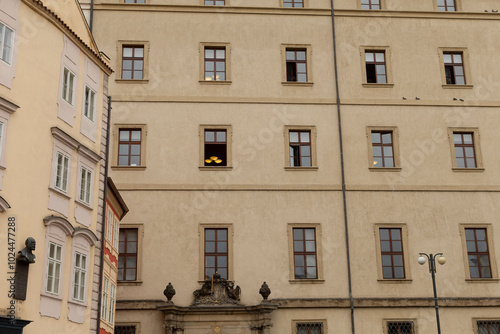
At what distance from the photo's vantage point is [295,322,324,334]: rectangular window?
26109mm

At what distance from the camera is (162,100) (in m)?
28.4

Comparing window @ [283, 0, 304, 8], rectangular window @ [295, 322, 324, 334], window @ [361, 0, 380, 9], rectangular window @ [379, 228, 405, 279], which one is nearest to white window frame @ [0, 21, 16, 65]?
rectangular window @ [295, 322, 324, 334]

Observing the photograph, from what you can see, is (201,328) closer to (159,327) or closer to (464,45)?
(159,327)

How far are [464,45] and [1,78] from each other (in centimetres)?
2139

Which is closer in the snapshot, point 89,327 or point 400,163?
point 89,327

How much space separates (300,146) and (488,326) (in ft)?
33.9

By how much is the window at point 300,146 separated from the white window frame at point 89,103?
1032cm

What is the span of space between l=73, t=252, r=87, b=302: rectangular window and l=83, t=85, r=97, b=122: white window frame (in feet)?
13.4

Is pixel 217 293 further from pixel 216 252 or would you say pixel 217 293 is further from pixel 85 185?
pixel 85 185

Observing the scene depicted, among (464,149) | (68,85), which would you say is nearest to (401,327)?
(464,149)

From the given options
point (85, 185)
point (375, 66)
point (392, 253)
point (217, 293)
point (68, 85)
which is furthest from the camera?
point (375, 66)

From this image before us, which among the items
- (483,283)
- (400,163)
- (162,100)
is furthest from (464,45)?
(162,100)

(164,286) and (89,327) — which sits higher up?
(164,286)

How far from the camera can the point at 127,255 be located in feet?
86.8
